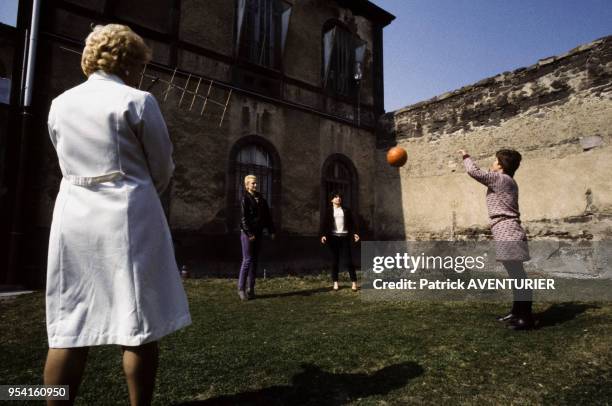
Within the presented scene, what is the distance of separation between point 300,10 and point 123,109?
10430mm

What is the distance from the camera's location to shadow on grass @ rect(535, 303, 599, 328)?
3.65m

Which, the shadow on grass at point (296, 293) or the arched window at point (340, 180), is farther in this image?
the arched window at point (340, 180)

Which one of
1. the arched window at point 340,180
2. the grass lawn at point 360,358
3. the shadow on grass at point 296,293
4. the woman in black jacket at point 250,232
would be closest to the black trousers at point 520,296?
the grass lawn at point 360,358

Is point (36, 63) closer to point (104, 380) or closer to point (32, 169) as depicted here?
point (32, 169)

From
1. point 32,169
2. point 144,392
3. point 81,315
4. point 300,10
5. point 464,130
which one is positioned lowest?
point 144,392

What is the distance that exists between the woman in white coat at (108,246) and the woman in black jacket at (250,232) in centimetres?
368

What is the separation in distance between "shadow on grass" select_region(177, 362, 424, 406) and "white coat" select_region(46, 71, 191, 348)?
2.78 ft

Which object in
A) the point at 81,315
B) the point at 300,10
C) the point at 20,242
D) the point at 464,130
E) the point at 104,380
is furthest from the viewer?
the point at 300,10

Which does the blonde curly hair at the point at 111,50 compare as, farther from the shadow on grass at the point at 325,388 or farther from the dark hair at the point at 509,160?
the dark hair at the point at 509,160

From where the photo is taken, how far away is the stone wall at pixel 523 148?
7035mm

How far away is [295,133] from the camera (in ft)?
32.0

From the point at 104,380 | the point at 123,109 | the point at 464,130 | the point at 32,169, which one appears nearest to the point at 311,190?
the point at 464,130

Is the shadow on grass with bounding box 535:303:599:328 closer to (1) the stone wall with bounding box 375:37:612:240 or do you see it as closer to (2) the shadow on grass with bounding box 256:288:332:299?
(2) the shadow on grass with bounding box 256:288:332:299

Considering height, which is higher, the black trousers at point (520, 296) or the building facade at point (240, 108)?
the building facade at point (240, 108)
